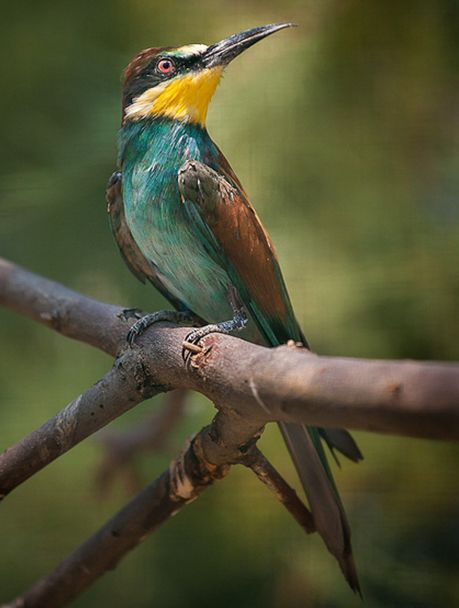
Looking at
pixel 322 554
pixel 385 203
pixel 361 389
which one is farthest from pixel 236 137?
pixel 361 389

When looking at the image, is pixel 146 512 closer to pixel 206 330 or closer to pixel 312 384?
pixel 206 330

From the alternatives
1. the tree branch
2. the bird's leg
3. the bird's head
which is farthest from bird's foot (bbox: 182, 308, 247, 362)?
the tree branch

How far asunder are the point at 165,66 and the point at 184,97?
2.4 inches

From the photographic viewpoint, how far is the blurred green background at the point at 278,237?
1.67 m

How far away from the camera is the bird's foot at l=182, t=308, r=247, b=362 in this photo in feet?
3.38

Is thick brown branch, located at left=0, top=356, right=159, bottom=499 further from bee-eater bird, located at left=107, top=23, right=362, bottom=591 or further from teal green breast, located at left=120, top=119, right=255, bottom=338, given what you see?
teal green breast, located at left=120, top=119, right=255, bottom=338

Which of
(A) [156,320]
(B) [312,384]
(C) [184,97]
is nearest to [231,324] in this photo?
(A) [156,320]

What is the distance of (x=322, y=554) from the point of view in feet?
5.49

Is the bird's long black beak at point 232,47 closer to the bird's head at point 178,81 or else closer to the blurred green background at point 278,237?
the bird's head at point 178,81

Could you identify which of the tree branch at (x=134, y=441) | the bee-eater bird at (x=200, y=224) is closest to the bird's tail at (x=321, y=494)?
the bee-eater bird at (x=200, y=224)

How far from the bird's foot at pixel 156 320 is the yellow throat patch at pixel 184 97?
299mm

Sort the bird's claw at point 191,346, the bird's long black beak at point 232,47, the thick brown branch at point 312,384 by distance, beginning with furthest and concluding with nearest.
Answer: the bird's long black beak at point 232,47
the bird's claw at point 191,346
the thick brown branch at point 312,384

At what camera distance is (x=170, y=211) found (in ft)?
4.36

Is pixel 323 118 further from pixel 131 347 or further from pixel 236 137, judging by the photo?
pixel 131 347
